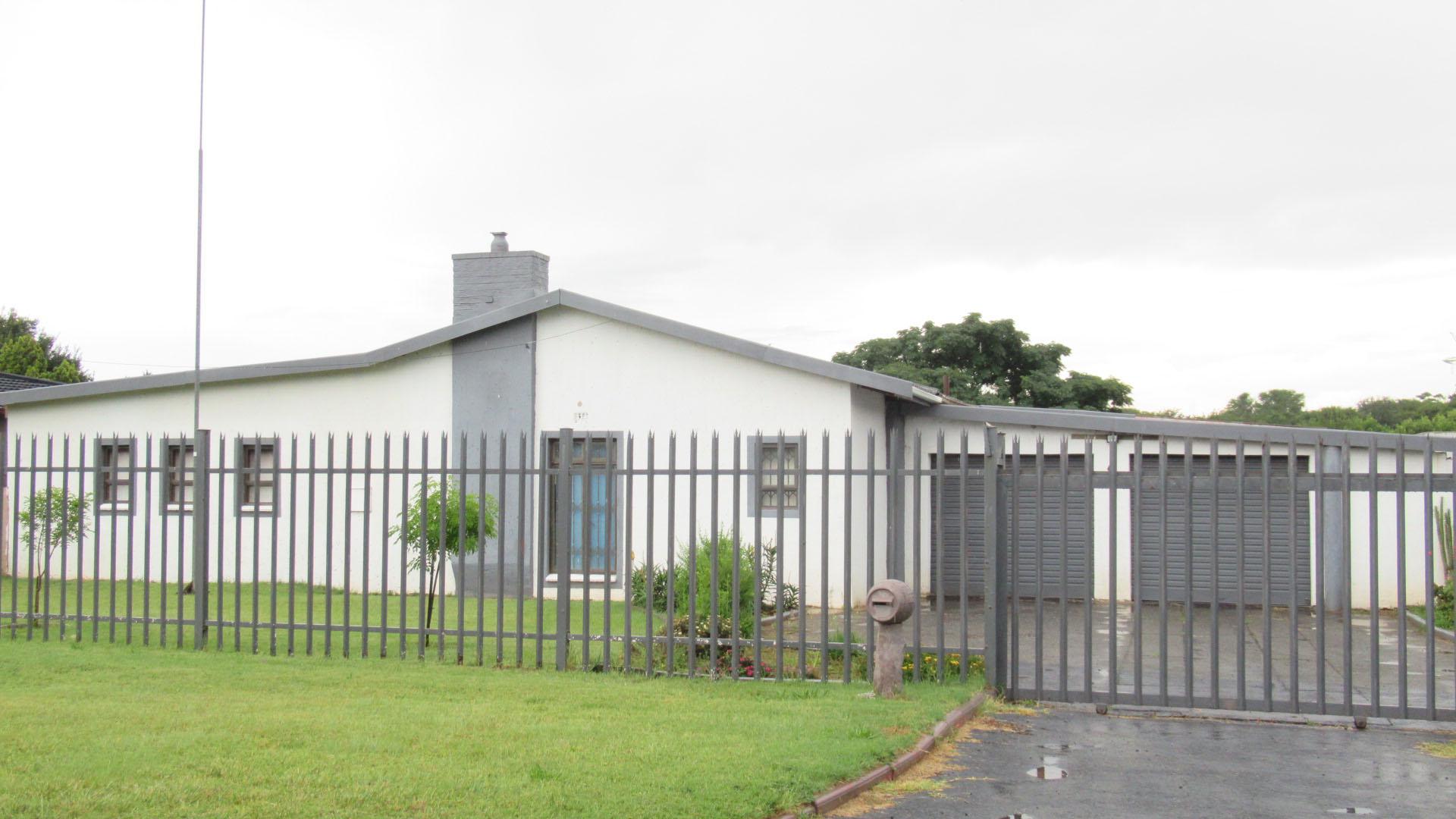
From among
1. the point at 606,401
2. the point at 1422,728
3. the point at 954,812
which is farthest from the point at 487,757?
the point at 606,401

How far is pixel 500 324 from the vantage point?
19.8m

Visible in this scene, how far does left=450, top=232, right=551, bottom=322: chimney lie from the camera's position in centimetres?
2136

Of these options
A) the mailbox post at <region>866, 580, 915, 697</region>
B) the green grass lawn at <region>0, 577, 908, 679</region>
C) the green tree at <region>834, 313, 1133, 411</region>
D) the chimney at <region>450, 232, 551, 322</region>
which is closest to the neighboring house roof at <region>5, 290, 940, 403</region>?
the chimney at <region>450, 232, 551, 322</region>

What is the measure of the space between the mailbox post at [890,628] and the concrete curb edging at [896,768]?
0.54m

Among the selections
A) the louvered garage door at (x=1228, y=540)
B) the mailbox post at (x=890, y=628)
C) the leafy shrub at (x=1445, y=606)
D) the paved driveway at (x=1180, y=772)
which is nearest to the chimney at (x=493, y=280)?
the louvered garage door at (x=1228, y=540)

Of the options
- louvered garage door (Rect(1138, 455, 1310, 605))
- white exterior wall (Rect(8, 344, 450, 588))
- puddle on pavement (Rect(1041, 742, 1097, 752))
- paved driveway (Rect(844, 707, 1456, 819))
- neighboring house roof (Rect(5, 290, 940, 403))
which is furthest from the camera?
white exterior wall (Rect(8, 344, 450, 588))

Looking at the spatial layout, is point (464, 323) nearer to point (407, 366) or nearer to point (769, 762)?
point (407, 366)

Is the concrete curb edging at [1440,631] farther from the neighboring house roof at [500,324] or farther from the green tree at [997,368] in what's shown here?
the green tree at [997,368]

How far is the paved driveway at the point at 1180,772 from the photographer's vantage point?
22.3 ft

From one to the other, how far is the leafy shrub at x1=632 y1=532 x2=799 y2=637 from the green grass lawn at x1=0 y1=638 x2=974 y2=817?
108cm

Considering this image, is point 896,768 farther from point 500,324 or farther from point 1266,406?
point 1266,406

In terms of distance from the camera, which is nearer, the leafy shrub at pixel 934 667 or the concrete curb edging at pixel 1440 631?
the leafy shrub at pixel 934 667

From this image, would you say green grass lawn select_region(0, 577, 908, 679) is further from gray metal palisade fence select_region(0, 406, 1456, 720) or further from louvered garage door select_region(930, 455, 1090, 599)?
louvered garage door select_region(930, 455, 1090, 599)

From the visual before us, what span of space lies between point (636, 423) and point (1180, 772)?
1238cm
